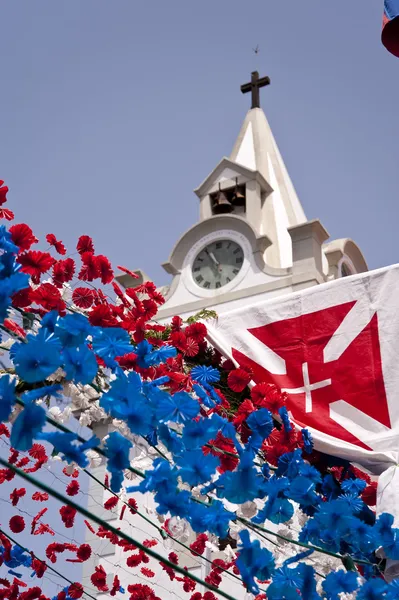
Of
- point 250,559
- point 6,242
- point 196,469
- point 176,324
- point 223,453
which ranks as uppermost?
point 176,324

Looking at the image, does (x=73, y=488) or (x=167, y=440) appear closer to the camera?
(x=167, y=440)

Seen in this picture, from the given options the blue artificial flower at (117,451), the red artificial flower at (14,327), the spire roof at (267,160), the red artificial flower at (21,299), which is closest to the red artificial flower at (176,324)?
the red artificial flower at (14,327)

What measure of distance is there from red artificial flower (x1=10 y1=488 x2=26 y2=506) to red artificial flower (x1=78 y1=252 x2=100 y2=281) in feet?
8.59

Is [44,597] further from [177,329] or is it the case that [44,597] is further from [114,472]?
[114,472]

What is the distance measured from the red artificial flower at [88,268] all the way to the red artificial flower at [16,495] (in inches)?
103

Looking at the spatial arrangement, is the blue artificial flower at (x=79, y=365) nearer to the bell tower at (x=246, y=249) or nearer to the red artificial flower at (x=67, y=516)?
the red artificial flower at (x=67, y=516)

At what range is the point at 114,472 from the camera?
13.5 feet

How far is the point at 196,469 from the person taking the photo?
14.3ft

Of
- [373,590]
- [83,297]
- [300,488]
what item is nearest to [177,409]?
[300,488]

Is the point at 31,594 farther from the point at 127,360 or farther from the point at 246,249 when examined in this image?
the point at 246,249

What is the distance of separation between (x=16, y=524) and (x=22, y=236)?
141 inches

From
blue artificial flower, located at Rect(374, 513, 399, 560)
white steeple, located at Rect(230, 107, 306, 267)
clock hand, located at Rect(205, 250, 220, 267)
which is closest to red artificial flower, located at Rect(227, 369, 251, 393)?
blue artificial flower, located at Rect(374, 513, 399, 560)

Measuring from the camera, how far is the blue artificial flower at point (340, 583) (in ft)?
16.4

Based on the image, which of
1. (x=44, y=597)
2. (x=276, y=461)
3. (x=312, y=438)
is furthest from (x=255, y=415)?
(x=44, y=597)
